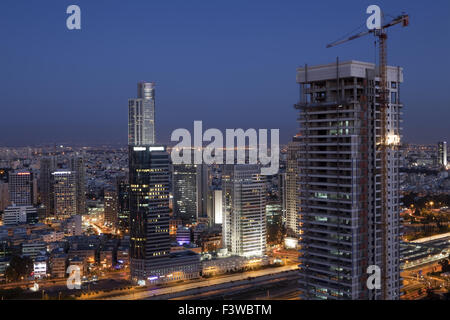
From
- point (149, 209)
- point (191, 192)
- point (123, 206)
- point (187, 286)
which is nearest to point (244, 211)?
point (149, 209)

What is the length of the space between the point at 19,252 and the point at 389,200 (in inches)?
473

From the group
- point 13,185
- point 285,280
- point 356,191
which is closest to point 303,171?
point 356,191

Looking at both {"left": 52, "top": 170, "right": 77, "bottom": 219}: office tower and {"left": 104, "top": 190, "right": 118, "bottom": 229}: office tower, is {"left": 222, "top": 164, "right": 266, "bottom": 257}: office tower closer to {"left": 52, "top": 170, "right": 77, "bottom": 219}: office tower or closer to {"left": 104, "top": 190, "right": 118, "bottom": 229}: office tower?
{"left": 104, "top": 190, "right": 118, "bottom": 229}: office tower

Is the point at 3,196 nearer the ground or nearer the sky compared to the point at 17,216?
nearer the sky

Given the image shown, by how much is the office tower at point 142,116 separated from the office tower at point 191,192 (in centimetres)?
264

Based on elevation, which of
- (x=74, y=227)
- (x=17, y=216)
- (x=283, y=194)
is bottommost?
(x=74, y=227)

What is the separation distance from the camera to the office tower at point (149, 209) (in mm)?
12688

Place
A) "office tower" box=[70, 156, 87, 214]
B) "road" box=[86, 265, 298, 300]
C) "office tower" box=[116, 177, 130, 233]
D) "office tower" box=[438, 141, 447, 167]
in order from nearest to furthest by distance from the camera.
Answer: "road" box=[86, 265, 298, 300], "office tower" box=[116, 177, 130, 233], "office tower" box=[70, 156, 87, 214], "office tower" box=[438, 141, 447, 167]

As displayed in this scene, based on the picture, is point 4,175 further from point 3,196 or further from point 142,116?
point 142,116

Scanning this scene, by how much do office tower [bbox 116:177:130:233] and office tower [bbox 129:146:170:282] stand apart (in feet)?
19.8

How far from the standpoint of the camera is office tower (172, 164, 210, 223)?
20.9m

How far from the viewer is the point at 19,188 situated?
24.6 metres

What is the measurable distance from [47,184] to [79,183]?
1577 mm

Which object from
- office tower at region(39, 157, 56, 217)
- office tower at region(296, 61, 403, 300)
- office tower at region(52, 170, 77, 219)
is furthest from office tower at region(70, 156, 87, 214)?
office tower at region(296, 61, 403, 300)
